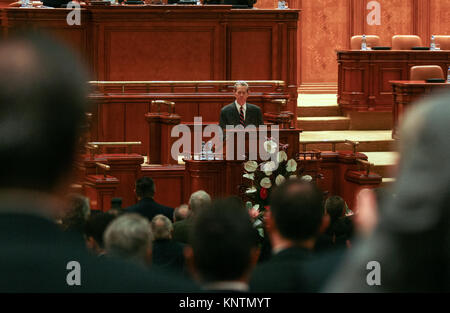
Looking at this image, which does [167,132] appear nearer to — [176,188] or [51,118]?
[176,188]

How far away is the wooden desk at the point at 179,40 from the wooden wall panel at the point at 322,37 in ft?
12.1

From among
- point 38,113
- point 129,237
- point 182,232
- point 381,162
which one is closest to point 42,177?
point 38,113

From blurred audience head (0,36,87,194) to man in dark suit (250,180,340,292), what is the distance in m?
0.62

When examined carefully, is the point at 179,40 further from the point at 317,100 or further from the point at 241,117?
the point at 317,100

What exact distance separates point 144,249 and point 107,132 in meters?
7.75

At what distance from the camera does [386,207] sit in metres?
0.93

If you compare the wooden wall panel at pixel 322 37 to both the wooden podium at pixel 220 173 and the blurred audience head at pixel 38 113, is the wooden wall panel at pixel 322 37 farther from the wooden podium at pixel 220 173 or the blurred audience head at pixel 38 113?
the blurred audience head at pixel 38 113

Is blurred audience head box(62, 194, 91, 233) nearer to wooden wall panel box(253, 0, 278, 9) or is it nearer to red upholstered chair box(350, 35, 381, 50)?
red upholstered chair box(350, 35, 381, 50)

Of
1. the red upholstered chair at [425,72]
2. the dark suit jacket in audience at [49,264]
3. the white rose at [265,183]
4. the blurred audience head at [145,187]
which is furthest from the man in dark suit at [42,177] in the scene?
the red upholstered chair at [425,72]

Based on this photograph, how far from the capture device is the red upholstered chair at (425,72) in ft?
36.6

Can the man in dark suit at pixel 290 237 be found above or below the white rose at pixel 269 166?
above

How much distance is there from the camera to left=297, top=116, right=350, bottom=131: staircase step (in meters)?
11.8

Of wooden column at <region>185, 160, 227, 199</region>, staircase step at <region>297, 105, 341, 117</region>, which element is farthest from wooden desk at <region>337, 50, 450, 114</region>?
wooden column at <region>185, 160, 227, 199</region>

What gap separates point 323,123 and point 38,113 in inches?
435
